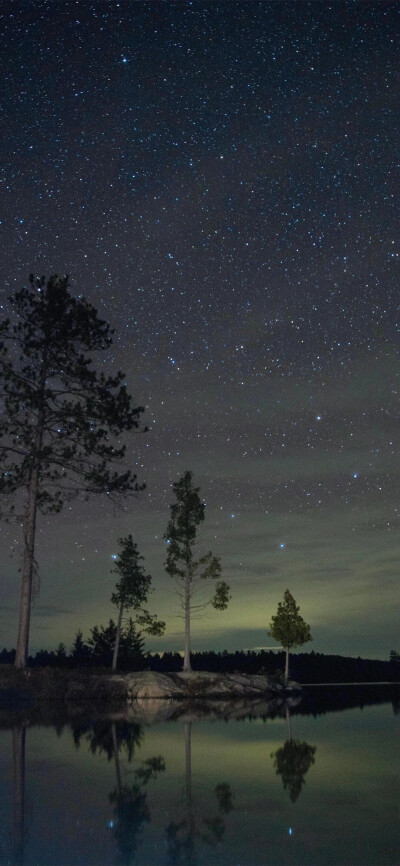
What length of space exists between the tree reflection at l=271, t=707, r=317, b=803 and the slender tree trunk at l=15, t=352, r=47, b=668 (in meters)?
14.0

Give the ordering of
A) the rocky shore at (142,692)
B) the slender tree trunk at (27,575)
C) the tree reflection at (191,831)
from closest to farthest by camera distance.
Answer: the tree reflection at (191,831), the rocky shore at (142,692), the slender tree trunk at (27,575)

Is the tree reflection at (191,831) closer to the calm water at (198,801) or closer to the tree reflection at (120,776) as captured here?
the calm water at (198,801)

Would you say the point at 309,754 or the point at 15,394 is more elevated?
the point at 15,394

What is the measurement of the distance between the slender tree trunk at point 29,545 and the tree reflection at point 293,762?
14.0 metres

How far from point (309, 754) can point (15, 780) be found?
4.30 m

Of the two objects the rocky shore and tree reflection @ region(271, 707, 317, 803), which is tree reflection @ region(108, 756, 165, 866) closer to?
tree reflection @ region(271, 707, 317, 803)

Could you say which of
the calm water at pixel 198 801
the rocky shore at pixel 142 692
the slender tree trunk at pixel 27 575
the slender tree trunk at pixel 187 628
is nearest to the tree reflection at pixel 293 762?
the calm water at pixel 198 801

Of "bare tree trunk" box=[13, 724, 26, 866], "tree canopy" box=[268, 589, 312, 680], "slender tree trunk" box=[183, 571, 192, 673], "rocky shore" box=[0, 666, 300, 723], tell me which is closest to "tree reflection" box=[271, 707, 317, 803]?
"bare tree trunk" box=[13, 724, 26, 866]

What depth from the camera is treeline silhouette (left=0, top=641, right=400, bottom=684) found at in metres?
41.0

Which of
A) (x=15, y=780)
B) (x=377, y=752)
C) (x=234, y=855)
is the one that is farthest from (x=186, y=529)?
(x=234, y=855)

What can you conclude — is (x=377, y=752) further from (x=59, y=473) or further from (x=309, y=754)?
(x=59, y=473)

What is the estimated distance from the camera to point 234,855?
4.32 m

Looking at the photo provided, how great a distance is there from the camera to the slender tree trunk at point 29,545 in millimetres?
22922

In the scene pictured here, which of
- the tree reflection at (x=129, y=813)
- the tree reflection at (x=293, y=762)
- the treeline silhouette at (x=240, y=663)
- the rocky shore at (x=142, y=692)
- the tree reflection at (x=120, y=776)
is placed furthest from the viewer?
the treeline silhouette at (x=240, y=663)
